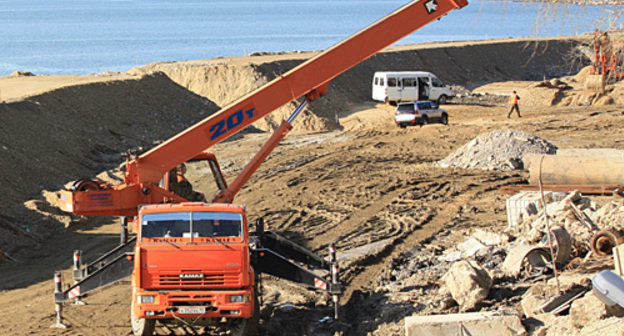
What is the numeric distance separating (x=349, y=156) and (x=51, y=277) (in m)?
14.8

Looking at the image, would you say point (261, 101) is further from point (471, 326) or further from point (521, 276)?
point (471, 326)

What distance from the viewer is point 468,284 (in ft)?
40.0

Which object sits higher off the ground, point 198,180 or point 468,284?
point 198,180

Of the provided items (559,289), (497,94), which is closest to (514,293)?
(559,289)

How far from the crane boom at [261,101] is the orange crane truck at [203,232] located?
0.02m

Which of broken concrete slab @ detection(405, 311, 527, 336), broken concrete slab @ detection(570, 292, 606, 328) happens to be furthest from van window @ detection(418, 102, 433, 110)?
broken concrete slab @ detection(570, 292, 606, 328)

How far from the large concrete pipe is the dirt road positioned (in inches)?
53.6

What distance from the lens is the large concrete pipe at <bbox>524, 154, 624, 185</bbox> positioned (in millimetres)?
20891

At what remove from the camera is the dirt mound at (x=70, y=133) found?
21.7m

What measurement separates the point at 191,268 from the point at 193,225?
0.79 m

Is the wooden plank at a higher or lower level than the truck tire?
higher

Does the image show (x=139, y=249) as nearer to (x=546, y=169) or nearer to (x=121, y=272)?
(x=121, y=272)

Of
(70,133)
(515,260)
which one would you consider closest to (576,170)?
(515,260)

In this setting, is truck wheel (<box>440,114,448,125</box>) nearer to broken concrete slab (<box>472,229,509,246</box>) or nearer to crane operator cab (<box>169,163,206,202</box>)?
broken concrete slab (<box>472,229,509,246</box>)
